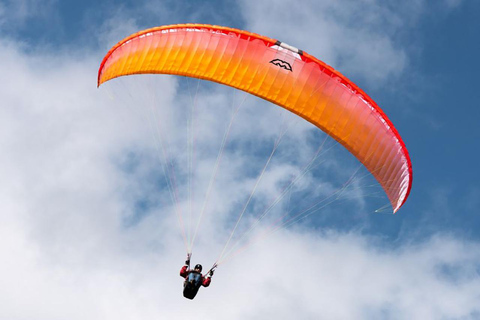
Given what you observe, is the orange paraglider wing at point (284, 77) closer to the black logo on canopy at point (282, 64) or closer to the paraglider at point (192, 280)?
the black logo on canopy at point (282, 64)

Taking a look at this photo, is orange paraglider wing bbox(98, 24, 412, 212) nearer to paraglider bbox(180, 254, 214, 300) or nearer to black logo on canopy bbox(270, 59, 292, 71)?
black logo on canopy bbox(270, 59, 292, 71)

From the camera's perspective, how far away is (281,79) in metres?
19.0

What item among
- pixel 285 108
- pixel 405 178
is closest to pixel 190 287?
pixel 285 108

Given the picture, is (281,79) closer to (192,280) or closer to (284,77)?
(284,77)

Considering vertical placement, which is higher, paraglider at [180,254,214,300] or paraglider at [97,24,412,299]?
paraglider at [97,24,412,299]

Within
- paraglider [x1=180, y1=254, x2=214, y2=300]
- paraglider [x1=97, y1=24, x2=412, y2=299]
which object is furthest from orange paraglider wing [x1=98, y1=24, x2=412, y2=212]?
paraglider [x1=180, y1=254, x2=214, y2=300]

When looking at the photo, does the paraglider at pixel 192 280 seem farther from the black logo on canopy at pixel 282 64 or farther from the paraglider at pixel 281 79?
the black logo on canopy at pixel 282 64

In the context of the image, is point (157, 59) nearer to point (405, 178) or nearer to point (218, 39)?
point (218, 39)

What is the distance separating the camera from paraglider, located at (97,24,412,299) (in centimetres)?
1875

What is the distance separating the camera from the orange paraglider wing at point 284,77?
61.5ft

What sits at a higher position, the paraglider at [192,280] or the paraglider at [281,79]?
the paraglider at [281,79]

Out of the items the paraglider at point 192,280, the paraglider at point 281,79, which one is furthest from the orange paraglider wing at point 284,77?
the paraglider at point 192,280

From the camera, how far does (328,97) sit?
18.9 metres

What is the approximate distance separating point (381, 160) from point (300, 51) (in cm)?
436
